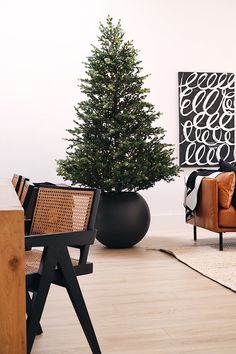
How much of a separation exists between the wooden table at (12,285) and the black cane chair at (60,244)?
49 centimetres

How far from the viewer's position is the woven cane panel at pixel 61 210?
2188 millimetres

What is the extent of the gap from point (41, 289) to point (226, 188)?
312cm

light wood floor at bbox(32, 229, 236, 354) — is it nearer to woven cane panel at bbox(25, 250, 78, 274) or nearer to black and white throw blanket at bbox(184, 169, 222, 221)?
woven cane panel at bbox(25, 250, 78, 274)

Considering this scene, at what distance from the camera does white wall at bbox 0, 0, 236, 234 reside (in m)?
6.82

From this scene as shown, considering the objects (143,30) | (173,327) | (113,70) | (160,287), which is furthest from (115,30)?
(173,327)

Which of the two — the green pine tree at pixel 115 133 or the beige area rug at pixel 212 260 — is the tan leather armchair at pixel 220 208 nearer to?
the beige area rug at pixel 212 260

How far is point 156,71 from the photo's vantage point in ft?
23.6

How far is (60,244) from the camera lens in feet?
6.48

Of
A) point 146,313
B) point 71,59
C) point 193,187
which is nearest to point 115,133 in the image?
point 193,187

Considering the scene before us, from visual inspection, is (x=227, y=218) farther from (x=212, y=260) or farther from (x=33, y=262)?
(x=33, y=262)

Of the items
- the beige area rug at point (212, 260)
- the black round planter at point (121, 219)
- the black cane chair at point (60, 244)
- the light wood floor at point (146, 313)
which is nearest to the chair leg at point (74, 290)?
the black cane chair at point (60, 244)

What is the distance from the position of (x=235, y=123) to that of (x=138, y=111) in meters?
2.63

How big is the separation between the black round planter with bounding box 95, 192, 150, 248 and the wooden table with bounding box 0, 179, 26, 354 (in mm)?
3525

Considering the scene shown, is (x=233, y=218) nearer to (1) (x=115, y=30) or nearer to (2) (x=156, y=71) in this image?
(1) (x=115, y=30)
